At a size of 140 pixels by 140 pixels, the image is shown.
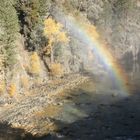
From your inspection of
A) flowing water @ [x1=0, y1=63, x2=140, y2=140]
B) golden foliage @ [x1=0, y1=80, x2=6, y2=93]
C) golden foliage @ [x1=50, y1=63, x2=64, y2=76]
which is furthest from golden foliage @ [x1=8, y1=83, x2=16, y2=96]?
golden foliage @ [x1=50, y1=63, x2=64, y2=76]

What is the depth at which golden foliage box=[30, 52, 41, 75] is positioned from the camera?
81950 mm

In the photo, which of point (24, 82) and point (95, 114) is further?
point (24, 82)

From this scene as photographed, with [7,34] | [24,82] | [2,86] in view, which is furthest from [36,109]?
[7,34]

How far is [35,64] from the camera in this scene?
83438 millimetres

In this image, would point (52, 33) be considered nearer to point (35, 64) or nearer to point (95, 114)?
point (35, 64)

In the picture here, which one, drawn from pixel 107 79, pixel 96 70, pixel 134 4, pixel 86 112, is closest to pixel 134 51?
pixel 134 4

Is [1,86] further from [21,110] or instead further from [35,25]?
[35,25]

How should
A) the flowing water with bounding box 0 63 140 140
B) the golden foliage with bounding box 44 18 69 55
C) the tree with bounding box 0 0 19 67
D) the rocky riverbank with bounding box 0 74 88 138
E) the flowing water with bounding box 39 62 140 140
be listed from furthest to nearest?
the golden foliage with bounding box 44 18 69 55
the tree with bounding box 0 0 19 67
the rocky riverbank with bounding box 0 74 88 138
the flowing water with bounding box 39 62 140 140
the flowing water with bounding box 0 63 140 140

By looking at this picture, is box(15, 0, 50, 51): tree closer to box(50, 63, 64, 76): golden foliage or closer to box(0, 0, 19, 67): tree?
box(50, 63, 64, 76): golden foliage

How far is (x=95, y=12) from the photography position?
Result: 128 metres

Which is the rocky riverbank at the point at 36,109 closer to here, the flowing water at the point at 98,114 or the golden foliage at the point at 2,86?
the flowing water at the point at 98,114

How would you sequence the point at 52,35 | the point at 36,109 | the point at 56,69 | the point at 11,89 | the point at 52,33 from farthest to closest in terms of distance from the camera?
the point at 56,69, the point at 52,35, the point at 52,33, the point at 11,89, the point at 36,109

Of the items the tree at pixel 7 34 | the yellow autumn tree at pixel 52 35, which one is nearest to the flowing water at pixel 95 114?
the tree at pixel 7 34

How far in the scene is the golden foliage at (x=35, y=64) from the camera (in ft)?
269
